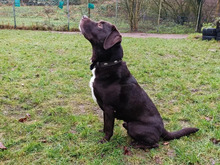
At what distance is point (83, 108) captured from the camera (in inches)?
156

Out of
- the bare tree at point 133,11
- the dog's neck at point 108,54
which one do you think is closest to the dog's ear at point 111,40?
the dog's neck at point 108,54

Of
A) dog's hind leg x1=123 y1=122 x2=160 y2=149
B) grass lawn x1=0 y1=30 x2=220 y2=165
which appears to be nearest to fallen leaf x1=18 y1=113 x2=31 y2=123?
grass lawn x1=0 y1=30 x2=220 y2=165

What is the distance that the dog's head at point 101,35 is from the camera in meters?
2.61

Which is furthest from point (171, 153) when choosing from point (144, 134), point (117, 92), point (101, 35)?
point (101, 35)

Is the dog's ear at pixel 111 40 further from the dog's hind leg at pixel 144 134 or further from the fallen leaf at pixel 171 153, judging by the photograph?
the fallen leaf at pixel 171 153

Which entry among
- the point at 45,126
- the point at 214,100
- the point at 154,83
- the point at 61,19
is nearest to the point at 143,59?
the point at 154,83

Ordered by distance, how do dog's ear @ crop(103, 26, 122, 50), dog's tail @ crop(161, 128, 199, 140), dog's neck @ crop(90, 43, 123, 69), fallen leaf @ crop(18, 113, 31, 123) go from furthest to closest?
fallen leaf @ crop(18, 113, 31, 123), dog's tail @ crop(161, 128, 199, 140), dog's neck @ crop(90, 43, 123, 69), dog's ear @ crop(103, 26, 122, 50)

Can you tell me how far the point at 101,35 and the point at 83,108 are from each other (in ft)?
5.59

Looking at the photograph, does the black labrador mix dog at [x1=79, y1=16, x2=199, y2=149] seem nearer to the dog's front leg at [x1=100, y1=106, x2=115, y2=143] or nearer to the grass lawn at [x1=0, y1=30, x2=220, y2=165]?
the dog's front leg at [x1=100, y1=106, x2=115, y2=143]

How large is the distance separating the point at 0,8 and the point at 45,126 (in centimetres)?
1606

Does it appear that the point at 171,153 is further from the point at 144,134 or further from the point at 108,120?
the point at 108,120

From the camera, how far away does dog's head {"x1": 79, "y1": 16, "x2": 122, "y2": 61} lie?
261 cm

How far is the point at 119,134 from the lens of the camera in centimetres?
314

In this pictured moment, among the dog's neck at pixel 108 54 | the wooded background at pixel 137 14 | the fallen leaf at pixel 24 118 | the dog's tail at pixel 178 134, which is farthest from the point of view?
the wooded background at pixel 137 14
